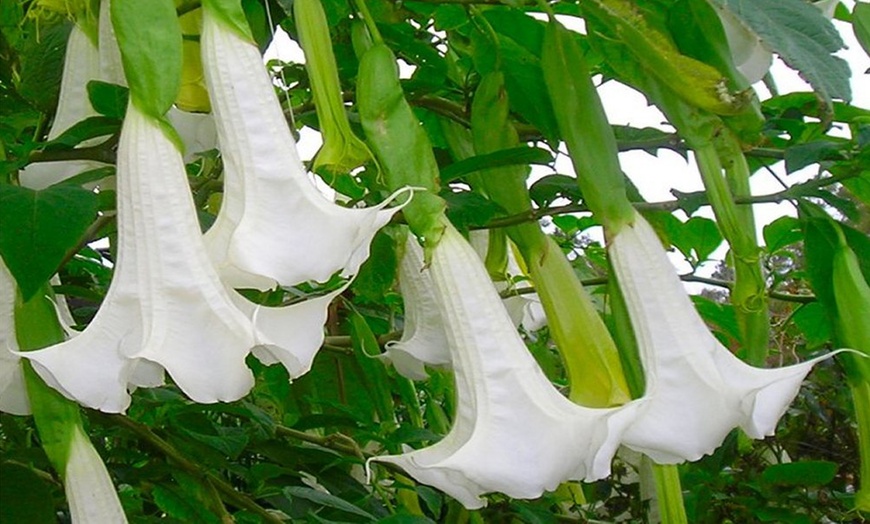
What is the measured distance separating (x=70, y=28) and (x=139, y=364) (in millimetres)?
387

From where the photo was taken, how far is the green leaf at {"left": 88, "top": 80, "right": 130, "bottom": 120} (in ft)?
2.15

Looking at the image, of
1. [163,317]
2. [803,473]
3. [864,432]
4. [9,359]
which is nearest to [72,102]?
[9,359]

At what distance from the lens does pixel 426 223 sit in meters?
0.55

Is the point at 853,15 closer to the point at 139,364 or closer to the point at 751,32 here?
the point at 751,32

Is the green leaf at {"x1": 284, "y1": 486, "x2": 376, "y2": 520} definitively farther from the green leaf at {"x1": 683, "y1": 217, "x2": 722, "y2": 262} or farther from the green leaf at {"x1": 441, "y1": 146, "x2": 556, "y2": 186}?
the green leaf at {"x1": 683, "y1": 217, "x2": 722, "y2": 262}

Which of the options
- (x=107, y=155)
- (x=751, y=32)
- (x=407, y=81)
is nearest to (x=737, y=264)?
(x=751, y=32)

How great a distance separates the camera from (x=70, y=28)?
796 millimetres

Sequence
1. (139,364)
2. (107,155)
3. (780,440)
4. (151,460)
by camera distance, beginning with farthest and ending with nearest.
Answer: (780,440), (151,460), (107,155), (139,364)

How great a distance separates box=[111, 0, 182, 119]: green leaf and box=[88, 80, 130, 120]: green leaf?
155 mm

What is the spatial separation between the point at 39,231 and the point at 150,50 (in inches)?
4.2

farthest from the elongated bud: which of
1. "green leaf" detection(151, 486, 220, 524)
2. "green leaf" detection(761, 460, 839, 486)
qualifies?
"green leaf" detection(761, 460, 839, 486)

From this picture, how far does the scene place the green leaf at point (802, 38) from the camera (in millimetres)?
553

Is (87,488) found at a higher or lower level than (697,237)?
lower

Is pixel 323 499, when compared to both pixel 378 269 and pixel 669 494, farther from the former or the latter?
pixel 669 494
